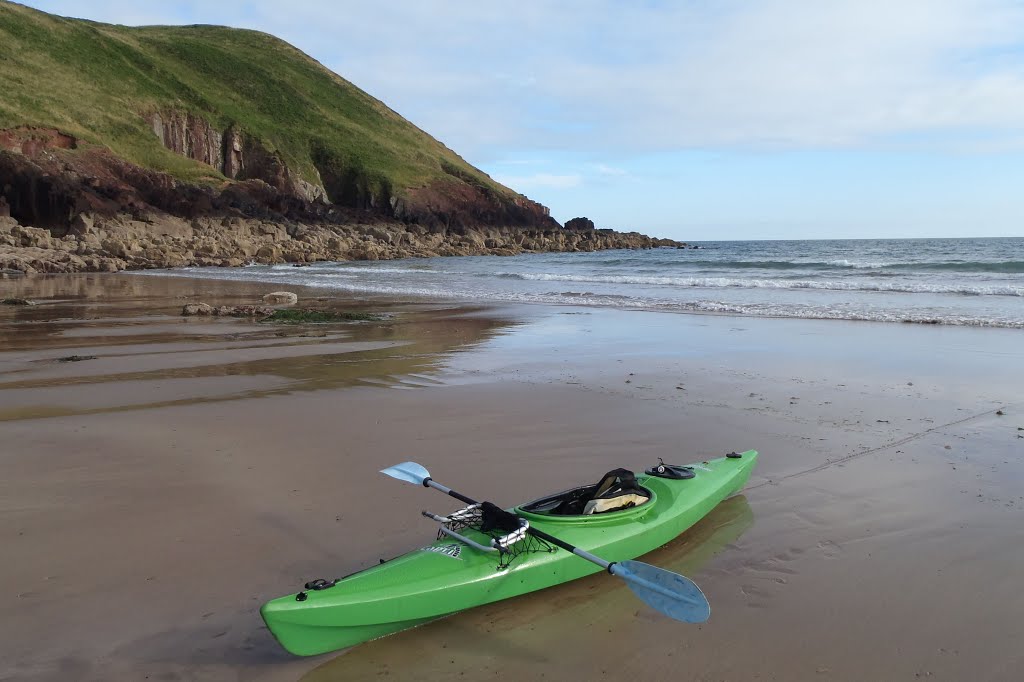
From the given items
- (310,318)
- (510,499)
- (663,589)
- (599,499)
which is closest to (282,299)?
(310,318)

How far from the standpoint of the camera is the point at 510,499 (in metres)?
4.59

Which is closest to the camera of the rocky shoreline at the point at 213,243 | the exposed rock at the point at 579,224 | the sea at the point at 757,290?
the sea at the point at 757,290

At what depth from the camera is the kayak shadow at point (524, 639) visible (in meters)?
2.88

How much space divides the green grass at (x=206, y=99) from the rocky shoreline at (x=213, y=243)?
9.01 m

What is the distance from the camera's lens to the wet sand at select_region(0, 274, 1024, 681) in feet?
9.78

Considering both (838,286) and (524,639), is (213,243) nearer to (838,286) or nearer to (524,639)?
(838,286)

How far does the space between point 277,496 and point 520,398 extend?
3112 millimetres

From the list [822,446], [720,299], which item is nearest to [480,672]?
[822,446]

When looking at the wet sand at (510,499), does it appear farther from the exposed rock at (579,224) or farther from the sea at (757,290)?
the exposed rock at (579,224)

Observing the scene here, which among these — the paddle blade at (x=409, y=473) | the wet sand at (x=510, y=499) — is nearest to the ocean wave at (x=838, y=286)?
the wet sand at (x=510, y=499)

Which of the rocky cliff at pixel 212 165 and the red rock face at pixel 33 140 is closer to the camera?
the rocky cliff at pixel 212 165

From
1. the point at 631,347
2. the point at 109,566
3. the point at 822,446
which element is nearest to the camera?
the point at 109,566

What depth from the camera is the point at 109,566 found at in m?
3.57

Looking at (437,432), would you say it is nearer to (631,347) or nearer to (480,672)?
(480,672)
